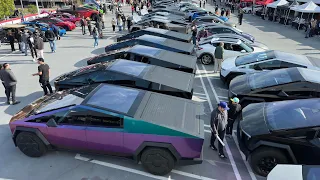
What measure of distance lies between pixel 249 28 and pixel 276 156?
785 inches

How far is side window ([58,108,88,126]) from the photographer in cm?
484

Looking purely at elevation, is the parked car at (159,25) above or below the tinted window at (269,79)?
above

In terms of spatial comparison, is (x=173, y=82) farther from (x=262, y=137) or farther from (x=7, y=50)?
(x=7, y=50)

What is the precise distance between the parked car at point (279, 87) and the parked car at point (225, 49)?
373 cm

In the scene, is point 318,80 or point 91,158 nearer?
point 91,158

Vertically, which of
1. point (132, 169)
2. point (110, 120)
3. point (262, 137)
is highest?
point (110, 120)

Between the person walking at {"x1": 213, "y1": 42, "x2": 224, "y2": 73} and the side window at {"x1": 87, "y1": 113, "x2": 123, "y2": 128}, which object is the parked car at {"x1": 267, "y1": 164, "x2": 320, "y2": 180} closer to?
the side window at {"x1": 87, "y1": 113, "x2": 123, "y2": 128}

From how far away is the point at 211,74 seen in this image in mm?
10656

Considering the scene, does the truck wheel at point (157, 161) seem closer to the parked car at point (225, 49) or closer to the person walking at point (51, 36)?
the parked car at point (225, 49)

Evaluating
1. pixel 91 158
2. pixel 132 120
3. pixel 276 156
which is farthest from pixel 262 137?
pixel 91 158

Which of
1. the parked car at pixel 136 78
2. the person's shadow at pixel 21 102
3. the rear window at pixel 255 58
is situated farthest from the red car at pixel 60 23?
the rear window at pixel 255 58

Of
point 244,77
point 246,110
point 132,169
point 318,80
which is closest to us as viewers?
point 132,169

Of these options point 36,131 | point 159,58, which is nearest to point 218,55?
point 159,58

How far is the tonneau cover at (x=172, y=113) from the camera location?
464cm
